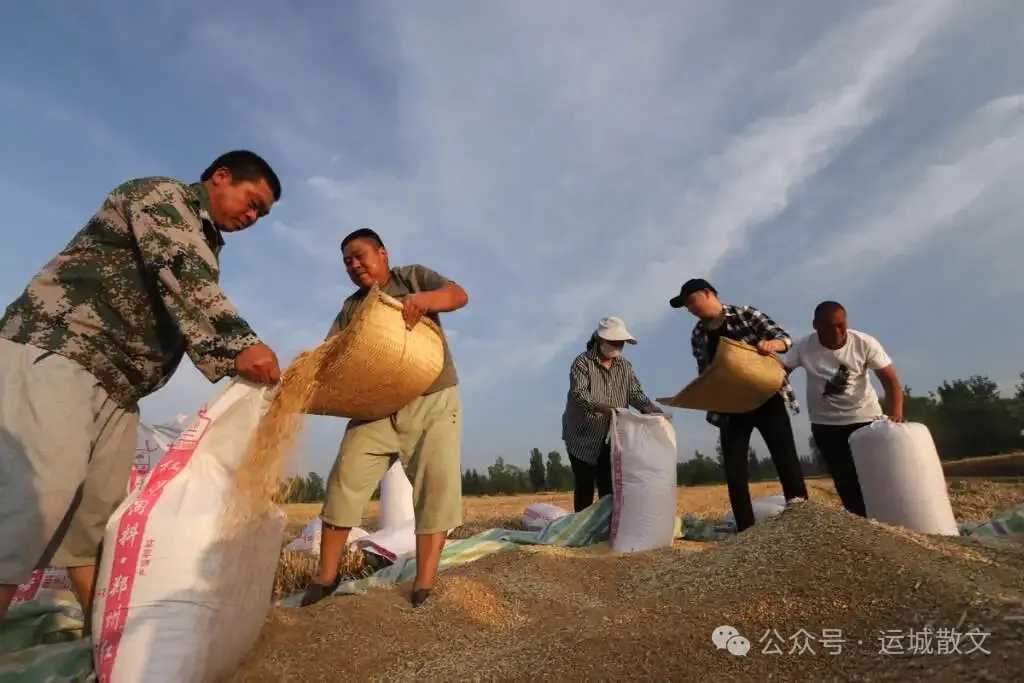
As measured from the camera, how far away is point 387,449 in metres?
2.29

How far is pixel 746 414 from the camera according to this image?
3.29m

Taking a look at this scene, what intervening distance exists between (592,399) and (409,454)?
1612 mm

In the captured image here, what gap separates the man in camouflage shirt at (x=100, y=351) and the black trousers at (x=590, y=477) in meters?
2.54

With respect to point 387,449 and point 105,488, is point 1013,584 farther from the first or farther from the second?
point 105,488

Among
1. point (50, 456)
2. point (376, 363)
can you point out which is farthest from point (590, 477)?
point (50, 456)

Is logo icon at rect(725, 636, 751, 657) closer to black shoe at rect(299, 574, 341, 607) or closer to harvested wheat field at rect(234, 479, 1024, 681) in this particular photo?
harvested wheat field at rect(234, 479, 1024, 681)

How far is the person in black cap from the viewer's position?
10.4 ft

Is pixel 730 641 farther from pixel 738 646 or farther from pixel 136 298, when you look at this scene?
pixel 136 298

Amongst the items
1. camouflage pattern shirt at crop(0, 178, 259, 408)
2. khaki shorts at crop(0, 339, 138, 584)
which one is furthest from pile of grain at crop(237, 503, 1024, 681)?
camouflage pattern shirt at crop(0, 178, 259, 408)

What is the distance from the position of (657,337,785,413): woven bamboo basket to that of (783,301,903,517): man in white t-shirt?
1.39 feet

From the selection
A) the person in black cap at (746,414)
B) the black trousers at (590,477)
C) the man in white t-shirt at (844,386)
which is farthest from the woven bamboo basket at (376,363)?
the man in white t-shirt at (844,386)

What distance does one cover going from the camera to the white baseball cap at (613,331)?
12.5 ft

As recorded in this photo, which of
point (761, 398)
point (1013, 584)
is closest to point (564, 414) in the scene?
point (761, 398)

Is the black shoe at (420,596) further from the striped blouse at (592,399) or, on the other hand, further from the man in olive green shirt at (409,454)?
the striped blouse at (592,399)
